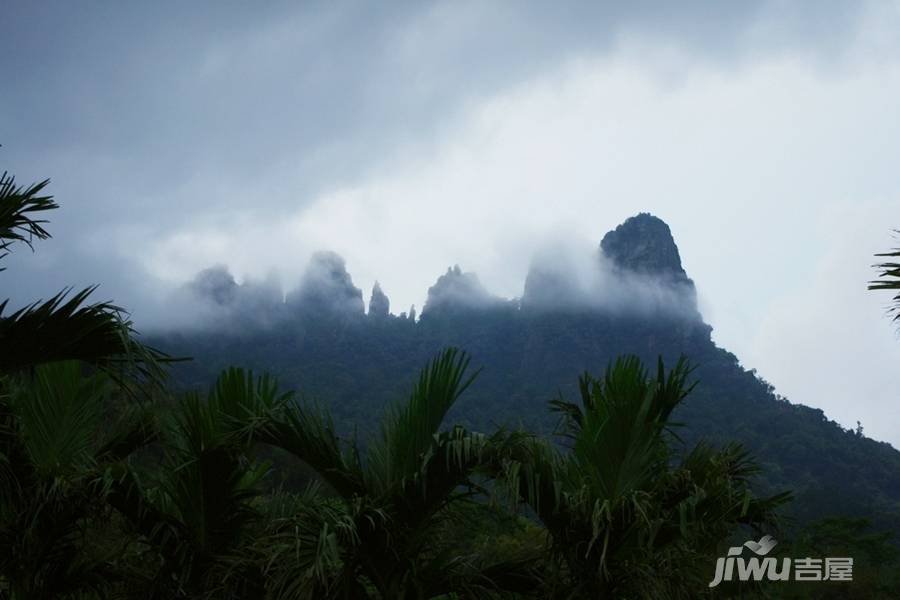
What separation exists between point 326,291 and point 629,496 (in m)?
91.0

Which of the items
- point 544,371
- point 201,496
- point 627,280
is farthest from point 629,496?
point 627,280

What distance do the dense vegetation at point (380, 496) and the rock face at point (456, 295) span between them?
86962mm

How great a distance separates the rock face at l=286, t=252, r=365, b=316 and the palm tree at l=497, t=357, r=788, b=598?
8448cm

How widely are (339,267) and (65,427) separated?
9461 centimetres

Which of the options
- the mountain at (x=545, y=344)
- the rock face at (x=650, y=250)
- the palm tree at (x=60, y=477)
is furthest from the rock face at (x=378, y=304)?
the palm tree at (x=60, y=477)

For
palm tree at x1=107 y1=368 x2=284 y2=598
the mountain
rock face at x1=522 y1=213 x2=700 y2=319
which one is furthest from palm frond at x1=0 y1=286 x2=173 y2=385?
rock face at x1=522 y1=213 x2=700 y2=319

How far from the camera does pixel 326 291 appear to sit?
9344cm

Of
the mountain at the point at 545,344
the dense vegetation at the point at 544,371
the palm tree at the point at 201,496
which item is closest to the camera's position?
the palm tree at the point at 201,496

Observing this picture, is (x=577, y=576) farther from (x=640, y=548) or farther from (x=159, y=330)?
(x=159, y=330)

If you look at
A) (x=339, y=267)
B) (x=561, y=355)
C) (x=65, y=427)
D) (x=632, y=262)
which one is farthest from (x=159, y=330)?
(x=65, y=427)

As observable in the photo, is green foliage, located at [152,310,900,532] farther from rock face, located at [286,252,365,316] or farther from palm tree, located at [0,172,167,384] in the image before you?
palm tree, located at [0,172,167,384]

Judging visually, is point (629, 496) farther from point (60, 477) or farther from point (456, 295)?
point (456, 295)

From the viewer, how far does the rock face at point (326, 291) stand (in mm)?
89500

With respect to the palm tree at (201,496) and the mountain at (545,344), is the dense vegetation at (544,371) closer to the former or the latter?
the mountain at (545,344)
